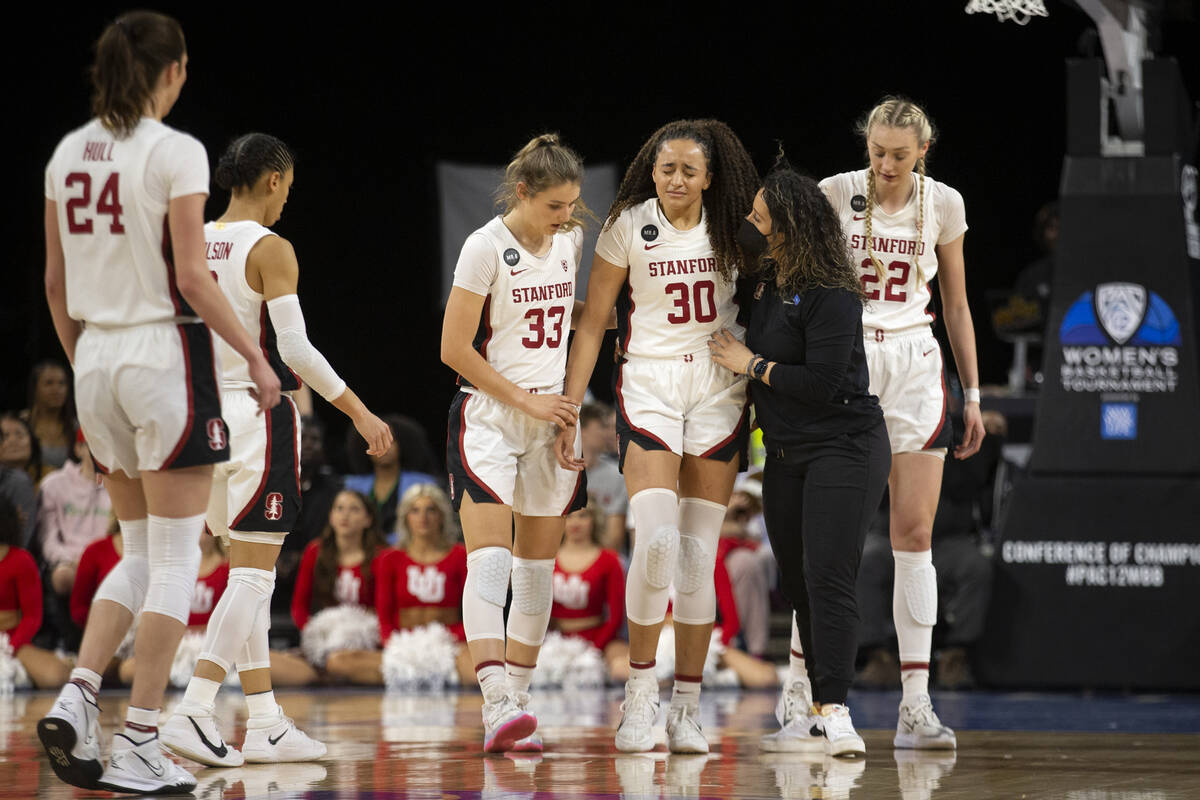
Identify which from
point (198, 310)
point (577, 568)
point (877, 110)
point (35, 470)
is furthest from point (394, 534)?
point (198, 310)

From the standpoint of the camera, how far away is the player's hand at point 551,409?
432cm

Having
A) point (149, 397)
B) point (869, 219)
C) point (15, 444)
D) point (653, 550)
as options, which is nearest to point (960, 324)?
point (869, 219)

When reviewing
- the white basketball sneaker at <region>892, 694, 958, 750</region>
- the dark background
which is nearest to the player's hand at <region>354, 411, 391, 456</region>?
the white basketball sneaker at <region>892, 694, 958, 750</region>

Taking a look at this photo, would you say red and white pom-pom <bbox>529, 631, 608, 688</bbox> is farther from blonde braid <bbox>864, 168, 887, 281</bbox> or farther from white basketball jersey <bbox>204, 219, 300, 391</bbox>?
white basketball jersey <bbox>204, 219, 300, 391</bbox>

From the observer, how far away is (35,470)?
26.5 ft

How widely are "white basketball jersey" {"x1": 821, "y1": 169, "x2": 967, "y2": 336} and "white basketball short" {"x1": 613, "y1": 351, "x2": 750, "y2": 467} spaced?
0.51 meters

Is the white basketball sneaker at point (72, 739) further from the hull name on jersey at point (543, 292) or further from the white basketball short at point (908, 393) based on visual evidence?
the white basketball short at point (908, 393)

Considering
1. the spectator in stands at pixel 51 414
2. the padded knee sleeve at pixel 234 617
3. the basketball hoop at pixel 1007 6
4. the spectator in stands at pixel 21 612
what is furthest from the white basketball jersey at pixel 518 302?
the spectator in stands at pixel 51 414

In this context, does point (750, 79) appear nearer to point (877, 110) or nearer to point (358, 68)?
point (358, 68)

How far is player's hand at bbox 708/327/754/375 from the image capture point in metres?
4.28

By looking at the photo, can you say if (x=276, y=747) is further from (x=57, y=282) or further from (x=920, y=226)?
(x=920, y=226)

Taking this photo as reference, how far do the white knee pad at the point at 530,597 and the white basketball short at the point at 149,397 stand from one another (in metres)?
1.30

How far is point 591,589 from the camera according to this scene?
7.26 meters

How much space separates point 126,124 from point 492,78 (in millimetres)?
Answer: 8138
